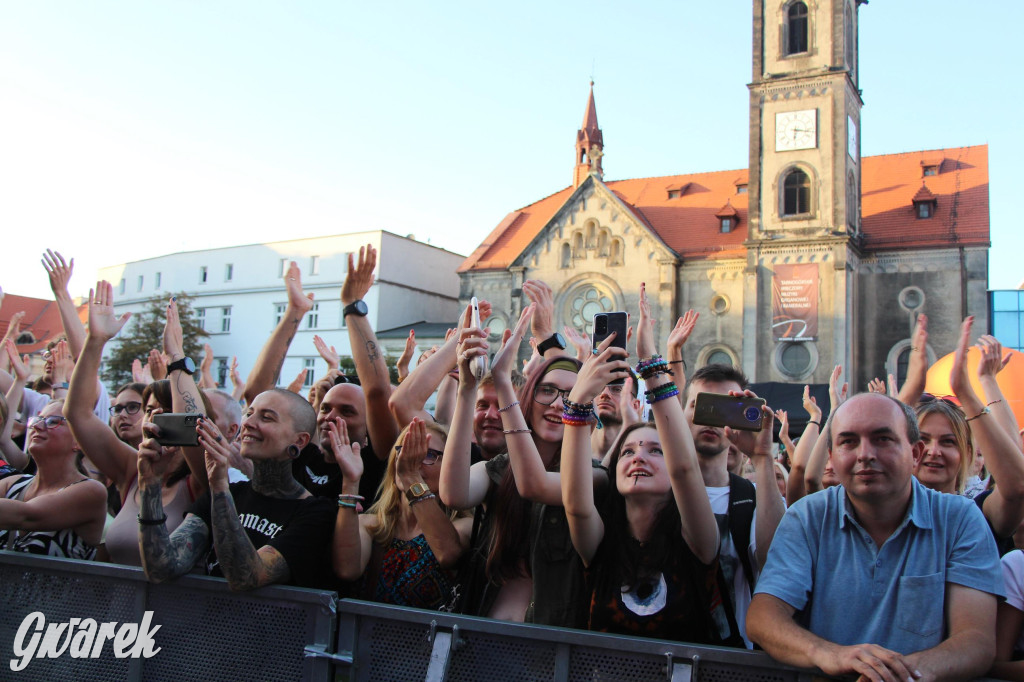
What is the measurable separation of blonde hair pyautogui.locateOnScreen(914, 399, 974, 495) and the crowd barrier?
2.03 metres

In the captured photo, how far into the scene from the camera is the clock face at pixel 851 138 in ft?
104

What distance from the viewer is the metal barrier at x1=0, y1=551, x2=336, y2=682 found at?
3436 millimetres

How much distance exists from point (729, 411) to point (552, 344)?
1.27m

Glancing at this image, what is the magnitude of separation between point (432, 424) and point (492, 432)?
31 cm

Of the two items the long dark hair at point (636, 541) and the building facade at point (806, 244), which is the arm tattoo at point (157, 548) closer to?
the long dark hair at point (636, 541)

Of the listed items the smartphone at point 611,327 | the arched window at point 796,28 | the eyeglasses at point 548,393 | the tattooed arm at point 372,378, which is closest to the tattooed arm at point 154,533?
the tattooed arm at point 372,378

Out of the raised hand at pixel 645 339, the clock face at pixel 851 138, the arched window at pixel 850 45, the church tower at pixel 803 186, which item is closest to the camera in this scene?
the raised hand at pixel 645 339

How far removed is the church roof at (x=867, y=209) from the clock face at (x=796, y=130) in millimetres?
4301

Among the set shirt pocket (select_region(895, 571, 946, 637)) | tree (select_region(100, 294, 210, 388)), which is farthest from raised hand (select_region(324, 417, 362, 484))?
tree (select_region(100, 294, 210, 388))

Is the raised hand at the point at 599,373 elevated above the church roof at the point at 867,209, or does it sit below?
below

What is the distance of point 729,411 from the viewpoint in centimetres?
330

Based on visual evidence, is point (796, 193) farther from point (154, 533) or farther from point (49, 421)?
point (154, 533)

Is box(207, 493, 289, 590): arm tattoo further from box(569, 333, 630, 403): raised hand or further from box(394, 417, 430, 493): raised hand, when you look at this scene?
box(569, 333, 630, 403): raised hand

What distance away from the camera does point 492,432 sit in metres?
4.32
